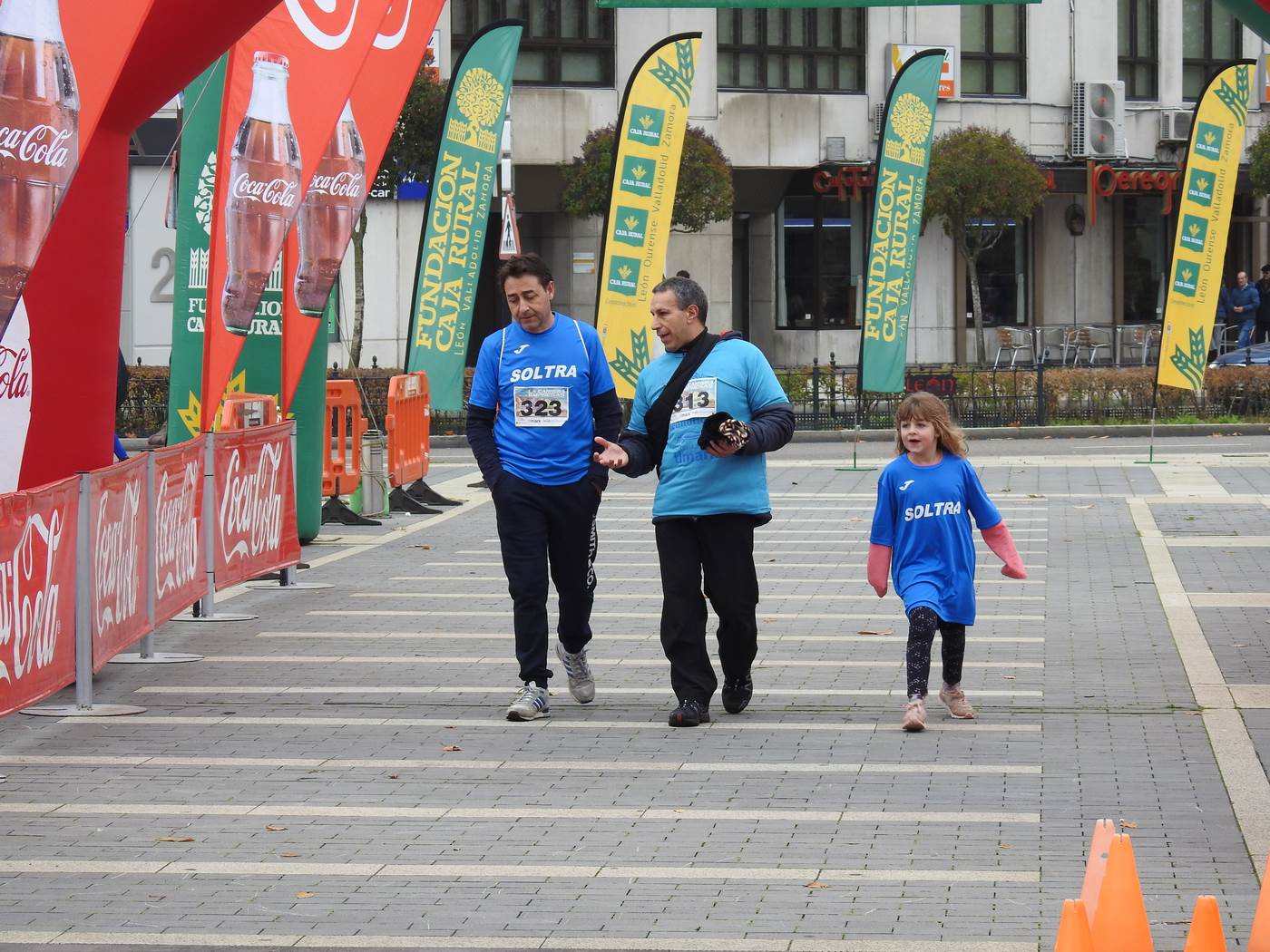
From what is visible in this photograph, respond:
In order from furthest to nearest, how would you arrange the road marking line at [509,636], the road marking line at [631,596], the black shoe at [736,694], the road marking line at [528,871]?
the road marking line at [631,596] → the road marking line at [509,636] → the black shoe at [736,694] → the road marking line at [528,871]

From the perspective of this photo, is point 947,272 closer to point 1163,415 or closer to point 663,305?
point 1163,415

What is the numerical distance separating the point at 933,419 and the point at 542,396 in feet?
5.41

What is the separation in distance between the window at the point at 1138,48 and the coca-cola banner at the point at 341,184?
31.2 metres

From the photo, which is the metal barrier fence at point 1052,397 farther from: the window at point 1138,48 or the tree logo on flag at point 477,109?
the window at point 1138,48

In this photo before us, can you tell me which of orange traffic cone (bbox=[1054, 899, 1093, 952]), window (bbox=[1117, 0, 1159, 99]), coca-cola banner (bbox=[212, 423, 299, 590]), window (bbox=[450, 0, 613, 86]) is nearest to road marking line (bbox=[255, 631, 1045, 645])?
coca-cola banner (bbox=[212, 423, 299, 590])

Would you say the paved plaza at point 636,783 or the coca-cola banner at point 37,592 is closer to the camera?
the paved plaza at point 636,783

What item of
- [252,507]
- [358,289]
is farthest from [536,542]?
[358,289]

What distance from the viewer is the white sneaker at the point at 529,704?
27.4 feet

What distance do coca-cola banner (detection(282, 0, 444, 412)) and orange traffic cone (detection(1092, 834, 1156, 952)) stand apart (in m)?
9.87

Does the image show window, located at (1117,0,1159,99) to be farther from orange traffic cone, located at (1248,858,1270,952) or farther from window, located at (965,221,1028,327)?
orange traffic cone, located at (1248,858,1270,952)

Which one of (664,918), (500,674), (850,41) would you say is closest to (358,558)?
(500,674)

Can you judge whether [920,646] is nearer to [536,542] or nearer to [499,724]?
[536,542]

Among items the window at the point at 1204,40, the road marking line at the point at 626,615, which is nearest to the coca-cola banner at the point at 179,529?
the road marking line at the point at 626,615

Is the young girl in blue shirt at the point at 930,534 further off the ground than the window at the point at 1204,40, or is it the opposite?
the window at the point at 1204,40
